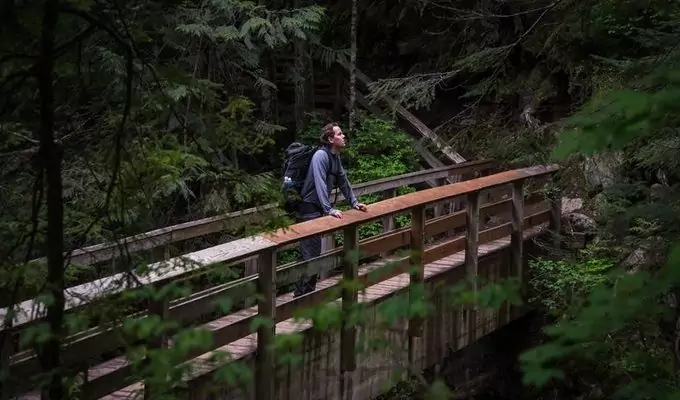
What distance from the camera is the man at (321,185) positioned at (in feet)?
22.3

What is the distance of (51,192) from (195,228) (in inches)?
143

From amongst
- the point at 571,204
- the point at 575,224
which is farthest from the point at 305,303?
the point at 571,204

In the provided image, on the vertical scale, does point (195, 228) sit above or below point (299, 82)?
below

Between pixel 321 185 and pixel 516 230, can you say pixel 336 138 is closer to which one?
pixel 321 185

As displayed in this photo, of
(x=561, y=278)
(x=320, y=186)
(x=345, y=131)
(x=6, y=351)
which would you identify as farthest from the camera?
(x=345, y=131)

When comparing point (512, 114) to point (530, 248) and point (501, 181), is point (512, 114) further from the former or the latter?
point (501, 181)

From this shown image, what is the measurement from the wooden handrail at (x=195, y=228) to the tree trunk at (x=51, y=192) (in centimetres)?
26

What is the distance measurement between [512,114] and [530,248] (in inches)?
175

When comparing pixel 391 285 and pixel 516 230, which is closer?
pixel 391 285

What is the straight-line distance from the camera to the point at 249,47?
11.7 meters

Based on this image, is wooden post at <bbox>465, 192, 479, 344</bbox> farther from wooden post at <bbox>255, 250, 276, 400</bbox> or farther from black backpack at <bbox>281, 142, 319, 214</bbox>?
wooden post at <bbox>255, 250, 276, 400</bbox>

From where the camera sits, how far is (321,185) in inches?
267

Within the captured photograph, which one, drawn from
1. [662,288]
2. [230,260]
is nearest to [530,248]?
[230,260]

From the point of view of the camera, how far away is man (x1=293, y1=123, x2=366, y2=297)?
6.81m
